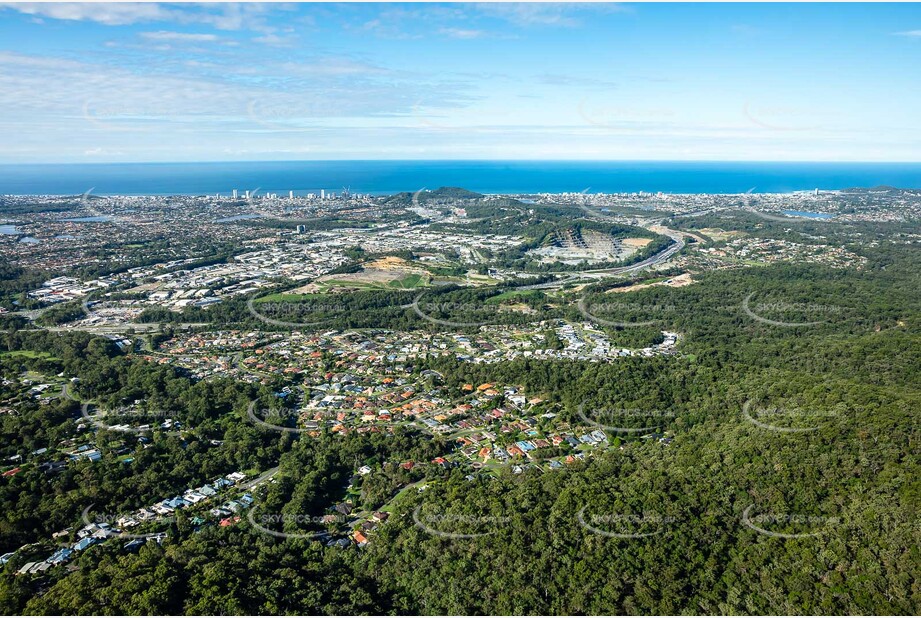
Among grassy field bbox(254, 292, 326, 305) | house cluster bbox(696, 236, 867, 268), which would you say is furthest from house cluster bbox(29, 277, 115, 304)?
house cluster bbox(696, 236, 867, 268)

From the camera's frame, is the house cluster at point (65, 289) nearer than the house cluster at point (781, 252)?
Yes

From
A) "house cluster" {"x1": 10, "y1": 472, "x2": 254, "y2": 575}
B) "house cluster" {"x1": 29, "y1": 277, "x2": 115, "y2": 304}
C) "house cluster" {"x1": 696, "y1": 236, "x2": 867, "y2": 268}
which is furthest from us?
"house cluster" {"x1": 696, "y1": 236, "x2": 867, "y2": 268}

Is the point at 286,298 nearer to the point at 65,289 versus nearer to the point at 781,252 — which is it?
the point at 65,289

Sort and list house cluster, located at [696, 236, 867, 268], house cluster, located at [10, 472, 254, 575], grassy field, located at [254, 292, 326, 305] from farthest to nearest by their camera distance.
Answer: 1. house cluster, located at [696, 236, 867, 268]
2. grassy field, located at [254, 292, 326, 305]
3. house cluster, located at [10, 472, 254, 575]

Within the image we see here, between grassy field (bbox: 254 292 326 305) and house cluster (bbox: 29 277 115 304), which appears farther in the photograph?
house cluster (bbox: 29 277 115 304)

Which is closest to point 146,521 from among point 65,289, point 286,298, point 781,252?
point 286,298

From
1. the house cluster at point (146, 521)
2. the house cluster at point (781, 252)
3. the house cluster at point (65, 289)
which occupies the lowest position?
the house cluster at point (146, 521)

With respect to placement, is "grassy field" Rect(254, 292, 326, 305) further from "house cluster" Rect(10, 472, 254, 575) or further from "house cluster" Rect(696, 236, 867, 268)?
"house cluster" Rect(696, 236, 867, 268)

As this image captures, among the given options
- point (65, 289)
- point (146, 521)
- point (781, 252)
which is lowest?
point (146, 521)

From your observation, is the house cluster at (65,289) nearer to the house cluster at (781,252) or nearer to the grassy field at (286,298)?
the grassy field at (286,298)

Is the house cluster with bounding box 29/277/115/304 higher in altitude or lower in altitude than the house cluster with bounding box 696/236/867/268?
lower

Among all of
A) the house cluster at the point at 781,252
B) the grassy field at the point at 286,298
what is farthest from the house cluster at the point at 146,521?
the house cluster at the point at 781,252

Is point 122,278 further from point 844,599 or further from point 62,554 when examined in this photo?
point 844,599
